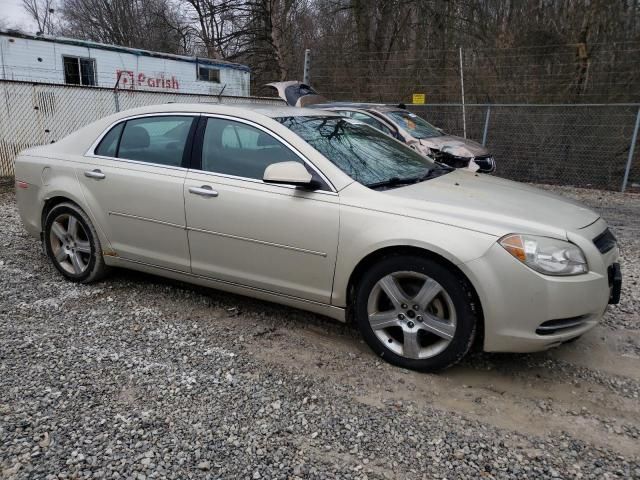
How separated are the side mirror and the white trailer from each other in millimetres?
11178

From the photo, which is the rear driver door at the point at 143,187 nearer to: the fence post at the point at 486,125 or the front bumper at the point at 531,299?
the front bumper at the point at 531,299

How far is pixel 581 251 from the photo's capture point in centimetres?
296

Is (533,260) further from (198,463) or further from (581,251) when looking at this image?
(198,463)

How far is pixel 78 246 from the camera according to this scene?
15.0 feet

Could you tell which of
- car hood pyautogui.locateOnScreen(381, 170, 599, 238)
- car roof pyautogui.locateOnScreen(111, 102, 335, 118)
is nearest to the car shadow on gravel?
car hood pyautogui.locateOnScreen(381, 170, 599, 238)

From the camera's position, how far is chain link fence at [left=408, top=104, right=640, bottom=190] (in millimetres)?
10148

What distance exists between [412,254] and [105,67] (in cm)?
1668

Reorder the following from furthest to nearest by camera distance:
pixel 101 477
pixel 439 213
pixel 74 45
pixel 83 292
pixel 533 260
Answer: pixel 74 45
pixel 83 292
pixel 439 213
pixel 533 260
pixel 101 477

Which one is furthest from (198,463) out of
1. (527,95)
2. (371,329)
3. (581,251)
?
(527,95)

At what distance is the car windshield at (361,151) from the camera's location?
3572 mm

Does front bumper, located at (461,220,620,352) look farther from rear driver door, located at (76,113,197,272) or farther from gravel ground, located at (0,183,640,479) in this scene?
rear driver door, located at (76,113,197,272)

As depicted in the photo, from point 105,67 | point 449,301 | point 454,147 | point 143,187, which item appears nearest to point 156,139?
point 143,187

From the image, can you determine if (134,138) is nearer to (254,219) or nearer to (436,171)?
(254,219)

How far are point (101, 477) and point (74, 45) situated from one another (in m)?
16.6
